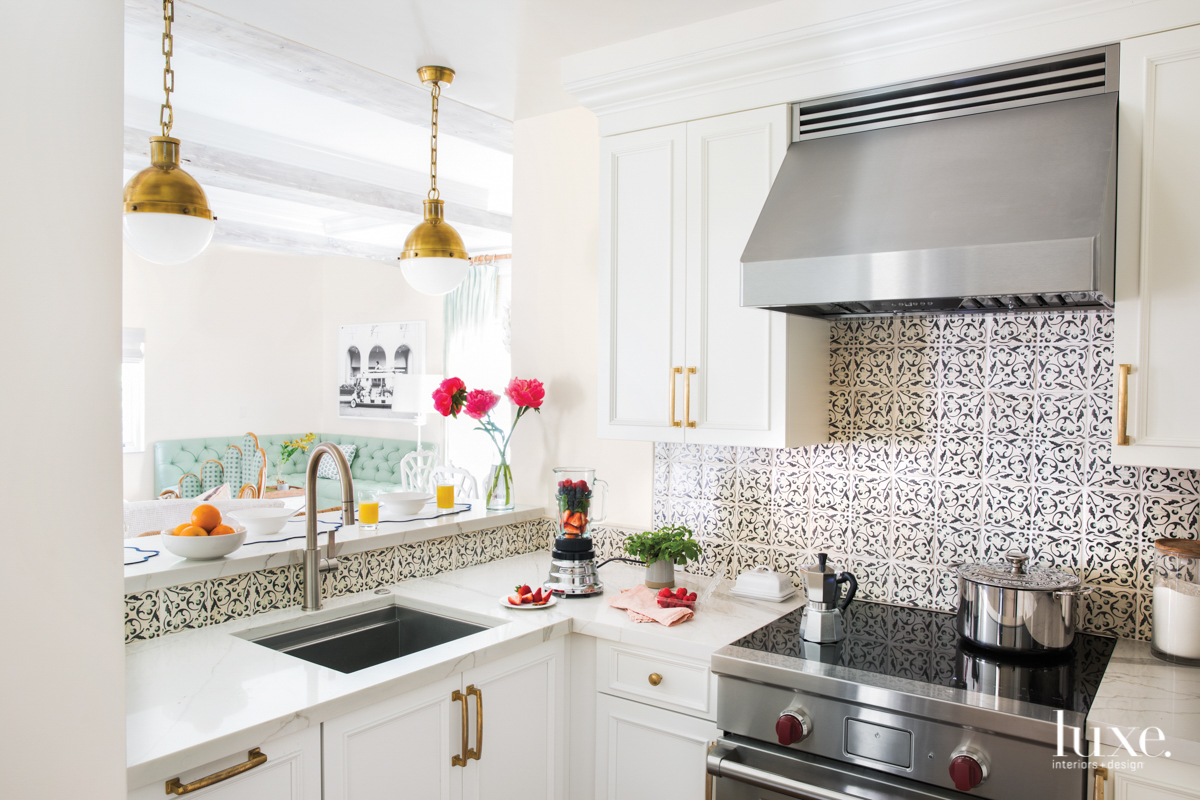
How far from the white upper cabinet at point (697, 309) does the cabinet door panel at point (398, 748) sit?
0.97 meters

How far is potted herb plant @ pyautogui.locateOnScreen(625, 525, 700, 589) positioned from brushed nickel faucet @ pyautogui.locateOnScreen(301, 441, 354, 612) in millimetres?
838

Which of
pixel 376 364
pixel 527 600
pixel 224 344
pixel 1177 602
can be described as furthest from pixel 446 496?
pixel 224 344

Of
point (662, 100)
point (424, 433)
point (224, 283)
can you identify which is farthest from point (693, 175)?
point (224, 283)

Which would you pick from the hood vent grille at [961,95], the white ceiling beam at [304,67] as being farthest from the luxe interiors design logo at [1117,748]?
the white ceiling beam at [304,67]

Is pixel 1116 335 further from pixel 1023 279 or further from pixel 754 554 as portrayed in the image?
pixel 754 554

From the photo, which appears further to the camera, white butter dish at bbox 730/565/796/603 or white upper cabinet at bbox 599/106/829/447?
white butter dish at bbox 730/565/796/603

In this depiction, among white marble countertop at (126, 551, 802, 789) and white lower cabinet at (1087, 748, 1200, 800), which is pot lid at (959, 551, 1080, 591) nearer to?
white lower cabinet at (1087, 748, 1200, 800)

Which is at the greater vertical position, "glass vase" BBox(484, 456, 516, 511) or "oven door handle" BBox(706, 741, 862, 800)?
"glass vase" BBox(484, 456, 516, 511)

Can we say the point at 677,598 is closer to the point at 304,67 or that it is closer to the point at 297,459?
the point at 304,67

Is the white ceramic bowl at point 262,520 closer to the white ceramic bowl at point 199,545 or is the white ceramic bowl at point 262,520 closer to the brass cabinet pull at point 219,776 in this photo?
the white ceramic bowl at point 199,545

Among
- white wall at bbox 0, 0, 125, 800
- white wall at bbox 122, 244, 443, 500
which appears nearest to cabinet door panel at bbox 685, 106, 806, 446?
white wall at bbox 0, 0, 125, 800

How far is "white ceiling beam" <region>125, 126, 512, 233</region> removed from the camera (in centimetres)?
432

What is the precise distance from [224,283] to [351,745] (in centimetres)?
650

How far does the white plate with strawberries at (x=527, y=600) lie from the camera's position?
2.20 metres
